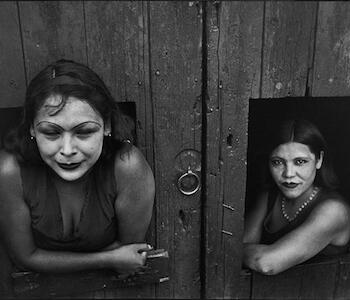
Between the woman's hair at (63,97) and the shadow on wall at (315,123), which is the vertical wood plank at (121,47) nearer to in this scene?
the woman's hair at (63,97)

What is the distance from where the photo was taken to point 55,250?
1.65 meters

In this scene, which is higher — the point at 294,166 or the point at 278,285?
the point at 294,166

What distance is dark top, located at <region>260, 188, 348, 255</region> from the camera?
1.84m

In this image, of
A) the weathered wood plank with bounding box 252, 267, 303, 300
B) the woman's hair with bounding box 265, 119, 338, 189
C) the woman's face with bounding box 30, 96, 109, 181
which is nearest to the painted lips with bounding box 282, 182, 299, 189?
the woman's hair with bounding box 265, 119, 338, 189

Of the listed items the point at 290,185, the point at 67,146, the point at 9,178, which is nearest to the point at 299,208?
the point at 290,185

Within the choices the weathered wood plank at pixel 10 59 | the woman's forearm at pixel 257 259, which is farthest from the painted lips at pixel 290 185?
the weathered wood plank at pixel 10 59

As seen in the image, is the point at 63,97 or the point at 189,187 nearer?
the point at 63,97

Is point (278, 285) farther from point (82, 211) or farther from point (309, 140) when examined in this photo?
point (82, 211)

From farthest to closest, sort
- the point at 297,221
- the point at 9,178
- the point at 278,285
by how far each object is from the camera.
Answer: the point at 278,285 → the point at 297,221 → the point at 9,178

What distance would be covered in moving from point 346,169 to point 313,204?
267 mm

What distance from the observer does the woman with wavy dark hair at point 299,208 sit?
178 cm

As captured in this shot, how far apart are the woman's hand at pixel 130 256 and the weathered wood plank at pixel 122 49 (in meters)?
Result: 0.42

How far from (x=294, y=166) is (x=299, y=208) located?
18cm

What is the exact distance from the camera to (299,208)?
6.12 feet
